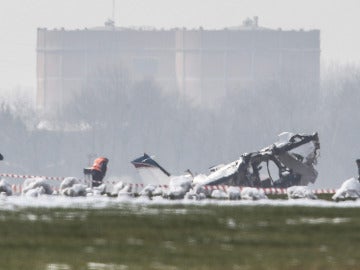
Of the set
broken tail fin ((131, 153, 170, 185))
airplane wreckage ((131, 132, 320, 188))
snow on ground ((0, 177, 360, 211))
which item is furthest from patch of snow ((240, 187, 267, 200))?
broken tail fin ((131, 153, 170, 185))

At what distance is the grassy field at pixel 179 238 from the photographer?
26031 mm

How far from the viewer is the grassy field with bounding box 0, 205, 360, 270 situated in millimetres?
26031

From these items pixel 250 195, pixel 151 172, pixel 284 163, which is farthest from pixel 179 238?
pixel 151 172

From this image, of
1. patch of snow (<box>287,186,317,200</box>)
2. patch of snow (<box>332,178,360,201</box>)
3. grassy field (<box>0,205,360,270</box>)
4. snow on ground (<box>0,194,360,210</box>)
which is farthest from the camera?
patch of snow (<box>332,178,360,201</box>)

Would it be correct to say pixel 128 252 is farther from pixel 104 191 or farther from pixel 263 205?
pixel 104 191

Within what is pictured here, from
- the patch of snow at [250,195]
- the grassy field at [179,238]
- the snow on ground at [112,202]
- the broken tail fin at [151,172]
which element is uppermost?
the broken tail fin at [151,172]

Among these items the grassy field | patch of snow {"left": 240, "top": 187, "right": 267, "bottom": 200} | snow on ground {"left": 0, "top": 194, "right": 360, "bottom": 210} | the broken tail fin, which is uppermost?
the broken tail fin

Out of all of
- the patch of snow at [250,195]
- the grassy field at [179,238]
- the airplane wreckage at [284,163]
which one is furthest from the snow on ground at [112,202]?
the airplane wreckage at [284,163]

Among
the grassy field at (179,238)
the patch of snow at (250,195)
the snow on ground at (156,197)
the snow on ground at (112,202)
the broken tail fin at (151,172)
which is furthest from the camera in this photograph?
the broken tail fin at (151,172)

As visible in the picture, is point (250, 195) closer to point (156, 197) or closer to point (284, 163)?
point (156, 197)

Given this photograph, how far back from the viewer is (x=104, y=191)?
5112 cm

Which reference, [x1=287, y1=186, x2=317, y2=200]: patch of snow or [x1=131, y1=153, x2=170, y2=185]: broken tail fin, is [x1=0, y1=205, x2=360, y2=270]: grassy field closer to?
[x1=287, y1=186, x2=317, y2=200]: patch of snow

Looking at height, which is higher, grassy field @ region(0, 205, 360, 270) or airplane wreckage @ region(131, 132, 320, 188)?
airplane wreckage @ region(131, 132, 320, 188)

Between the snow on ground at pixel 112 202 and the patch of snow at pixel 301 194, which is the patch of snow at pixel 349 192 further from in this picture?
the snow on ground at pixel 112 202
